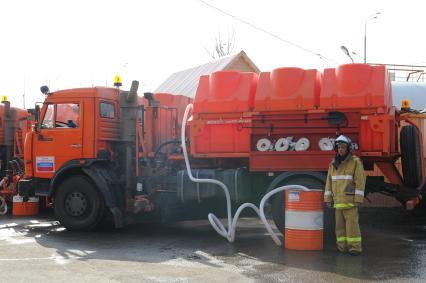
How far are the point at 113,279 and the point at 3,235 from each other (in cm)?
440

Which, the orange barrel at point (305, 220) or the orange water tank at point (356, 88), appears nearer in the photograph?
the orange barrel at point (305, 220)

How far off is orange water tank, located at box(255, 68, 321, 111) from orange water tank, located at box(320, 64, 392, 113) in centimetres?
20

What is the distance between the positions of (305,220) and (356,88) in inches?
93.5

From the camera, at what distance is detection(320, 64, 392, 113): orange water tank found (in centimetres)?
839

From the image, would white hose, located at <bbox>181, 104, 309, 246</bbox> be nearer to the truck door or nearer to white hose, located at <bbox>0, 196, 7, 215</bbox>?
the truck door

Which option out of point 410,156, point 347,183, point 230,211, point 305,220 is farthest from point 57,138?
point 410,156

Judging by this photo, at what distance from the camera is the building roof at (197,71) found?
68.7 feet

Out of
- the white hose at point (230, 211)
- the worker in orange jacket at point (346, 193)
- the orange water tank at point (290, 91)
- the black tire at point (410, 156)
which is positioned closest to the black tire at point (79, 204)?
the white hose at point (230, 211)

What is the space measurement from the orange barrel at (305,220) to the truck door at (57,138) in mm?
4407

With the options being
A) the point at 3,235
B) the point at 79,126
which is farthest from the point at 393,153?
the point at 3,235

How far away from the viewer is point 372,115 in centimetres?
842

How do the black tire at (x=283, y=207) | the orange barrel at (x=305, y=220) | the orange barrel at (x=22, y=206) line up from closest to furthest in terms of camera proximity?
1. the orange barrel at (x=305, y=220)
2. the black tire at (x=283, y=207)
3. the orange barrel at (x=22, y=206)

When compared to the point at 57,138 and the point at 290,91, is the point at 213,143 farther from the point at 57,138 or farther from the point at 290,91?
the point at 57,138

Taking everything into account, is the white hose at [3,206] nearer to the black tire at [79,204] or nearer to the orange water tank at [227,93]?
the black tire at [79,204]
